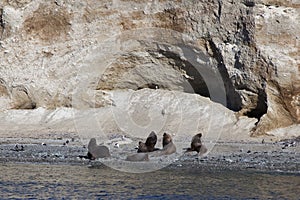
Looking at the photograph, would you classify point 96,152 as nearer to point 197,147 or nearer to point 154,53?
point 197,147

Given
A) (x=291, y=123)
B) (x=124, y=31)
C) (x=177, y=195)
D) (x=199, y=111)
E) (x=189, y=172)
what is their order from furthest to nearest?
(x=124, y=31) < (x=199, y=111) < (x=291, y=123) < (x=189, y=172) < (x=177, y=195)

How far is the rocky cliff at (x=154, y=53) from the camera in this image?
20.9 meters

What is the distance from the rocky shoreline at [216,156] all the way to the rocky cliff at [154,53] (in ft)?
5.89

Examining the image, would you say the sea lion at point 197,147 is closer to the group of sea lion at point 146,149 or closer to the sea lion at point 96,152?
the group of sea lion at point 146,149

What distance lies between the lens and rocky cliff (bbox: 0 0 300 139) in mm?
20875

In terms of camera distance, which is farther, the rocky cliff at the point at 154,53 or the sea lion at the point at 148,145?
the rocky cliff at the point at 154,53

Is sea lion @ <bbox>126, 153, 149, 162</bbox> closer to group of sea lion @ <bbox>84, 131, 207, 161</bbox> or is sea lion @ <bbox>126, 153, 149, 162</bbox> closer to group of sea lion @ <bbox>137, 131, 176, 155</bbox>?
group of sea lion @ <bbox>84, 131, 207, 161</bbox>

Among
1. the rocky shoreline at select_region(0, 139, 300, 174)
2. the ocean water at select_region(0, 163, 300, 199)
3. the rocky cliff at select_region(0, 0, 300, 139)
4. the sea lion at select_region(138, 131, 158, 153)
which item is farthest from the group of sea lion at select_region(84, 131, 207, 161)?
the rocky cliff at select_region(0, 0, 300, 139)

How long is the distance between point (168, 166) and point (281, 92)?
5533 millimetres

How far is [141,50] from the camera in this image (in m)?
23.0

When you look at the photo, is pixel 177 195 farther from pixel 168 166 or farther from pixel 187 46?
pixel 187 46

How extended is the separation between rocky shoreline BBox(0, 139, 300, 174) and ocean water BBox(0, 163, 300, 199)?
65 centimetres

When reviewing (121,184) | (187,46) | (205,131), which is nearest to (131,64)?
(187,46)

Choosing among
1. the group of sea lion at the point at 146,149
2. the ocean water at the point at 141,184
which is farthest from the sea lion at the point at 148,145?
the ocean water at the point at 141,184
